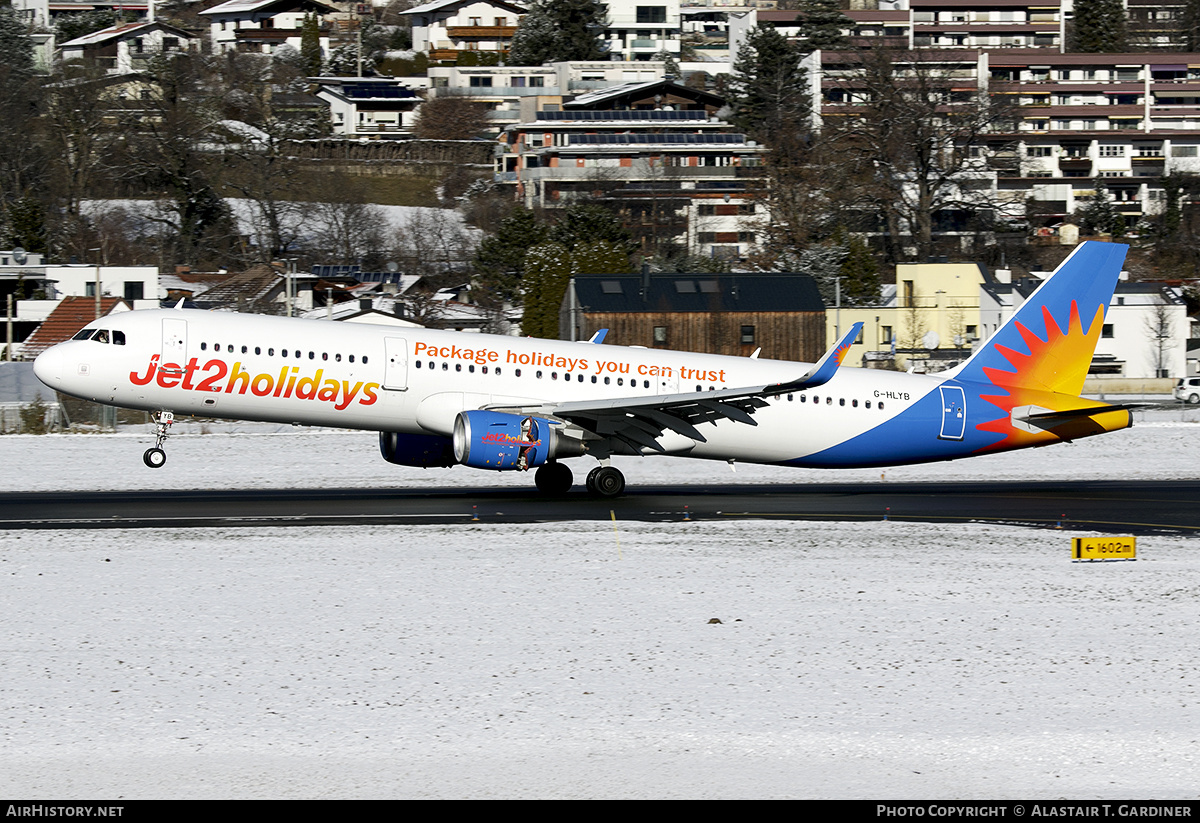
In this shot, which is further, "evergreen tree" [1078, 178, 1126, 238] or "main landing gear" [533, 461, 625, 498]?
"evergreen tree" [1078, 178, 1126, 238]

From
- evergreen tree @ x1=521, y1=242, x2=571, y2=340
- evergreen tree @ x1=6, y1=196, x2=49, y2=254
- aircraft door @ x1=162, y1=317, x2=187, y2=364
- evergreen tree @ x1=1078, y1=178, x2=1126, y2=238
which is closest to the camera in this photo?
aircraft door @ x1=162, y1=317, x2=187, y2=364

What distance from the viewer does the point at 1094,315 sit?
34.0 meters

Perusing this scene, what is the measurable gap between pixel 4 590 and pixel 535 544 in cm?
870

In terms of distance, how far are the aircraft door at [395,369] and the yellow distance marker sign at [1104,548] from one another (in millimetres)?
14149

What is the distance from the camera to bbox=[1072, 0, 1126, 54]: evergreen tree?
168250 millimetres

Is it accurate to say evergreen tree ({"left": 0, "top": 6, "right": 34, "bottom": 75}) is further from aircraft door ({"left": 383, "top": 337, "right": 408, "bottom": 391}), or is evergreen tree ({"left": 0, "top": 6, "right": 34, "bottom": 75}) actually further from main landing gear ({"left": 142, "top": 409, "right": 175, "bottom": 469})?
aircraft door ({"left": 383, "top": 337, "right": 408, "bottom": 391})

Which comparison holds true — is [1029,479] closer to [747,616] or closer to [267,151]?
[747,616]

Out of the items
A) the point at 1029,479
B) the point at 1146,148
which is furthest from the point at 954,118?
the point at 1029,479

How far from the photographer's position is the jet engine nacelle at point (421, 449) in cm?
3112

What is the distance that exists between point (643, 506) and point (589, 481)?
6.61 ft

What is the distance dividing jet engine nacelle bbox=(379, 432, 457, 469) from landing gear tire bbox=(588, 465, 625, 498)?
10.7 feet

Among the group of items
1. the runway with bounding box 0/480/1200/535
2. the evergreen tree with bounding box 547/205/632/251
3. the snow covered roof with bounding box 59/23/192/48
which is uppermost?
the snow covered roof with bounding box 59/23/192/48

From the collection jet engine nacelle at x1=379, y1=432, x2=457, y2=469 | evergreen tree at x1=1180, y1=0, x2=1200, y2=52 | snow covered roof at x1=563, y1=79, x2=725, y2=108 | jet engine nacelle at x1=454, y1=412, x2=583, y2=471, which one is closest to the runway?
jet engine nacelle at x1=379, y1=432, x2=457, y2=469

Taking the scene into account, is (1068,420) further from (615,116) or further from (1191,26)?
(1191,26)
